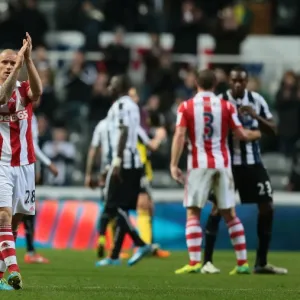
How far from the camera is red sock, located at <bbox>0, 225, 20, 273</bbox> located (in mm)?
9883

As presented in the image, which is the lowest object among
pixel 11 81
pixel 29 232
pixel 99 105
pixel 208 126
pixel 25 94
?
pixel 29 232

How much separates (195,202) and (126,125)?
1.99 meters

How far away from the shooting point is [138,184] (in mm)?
14602

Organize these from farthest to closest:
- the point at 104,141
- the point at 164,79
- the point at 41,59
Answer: the point at 164,79, the point at 41,59, the point at 104,141

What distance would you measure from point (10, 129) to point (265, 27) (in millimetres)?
14346

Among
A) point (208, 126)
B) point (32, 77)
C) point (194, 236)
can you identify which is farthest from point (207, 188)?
point (32, 77)

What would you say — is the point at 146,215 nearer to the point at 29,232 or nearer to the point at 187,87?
the point at 29,232

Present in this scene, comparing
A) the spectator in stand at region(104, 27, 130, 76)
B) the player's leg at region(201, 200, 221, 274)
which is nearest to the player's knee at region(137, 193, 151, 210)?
the player's leg at region(201, 200, 221, 274)

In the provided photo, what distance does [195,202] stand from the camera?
1246 centimetres

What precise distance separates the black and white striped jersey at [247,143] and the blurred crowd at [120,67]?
683 cm

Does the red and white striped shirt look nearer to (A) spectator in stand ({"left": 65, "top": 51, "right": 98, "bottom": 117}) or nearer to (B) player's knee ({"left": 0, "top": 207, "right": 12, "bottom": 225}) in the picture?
(B) player's knee ({"left": 0, "top": 207, "right": 12, "bottom": 225})

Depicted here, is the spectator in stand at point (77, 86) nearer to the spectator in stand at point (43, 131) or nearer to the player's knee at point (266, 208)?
the spectator in stand at point (43, 131)

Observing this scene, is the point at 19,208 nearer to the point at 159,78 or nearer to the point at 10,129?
the point at 10,129

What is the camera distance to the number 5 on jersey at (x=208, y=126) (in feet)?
40.9
